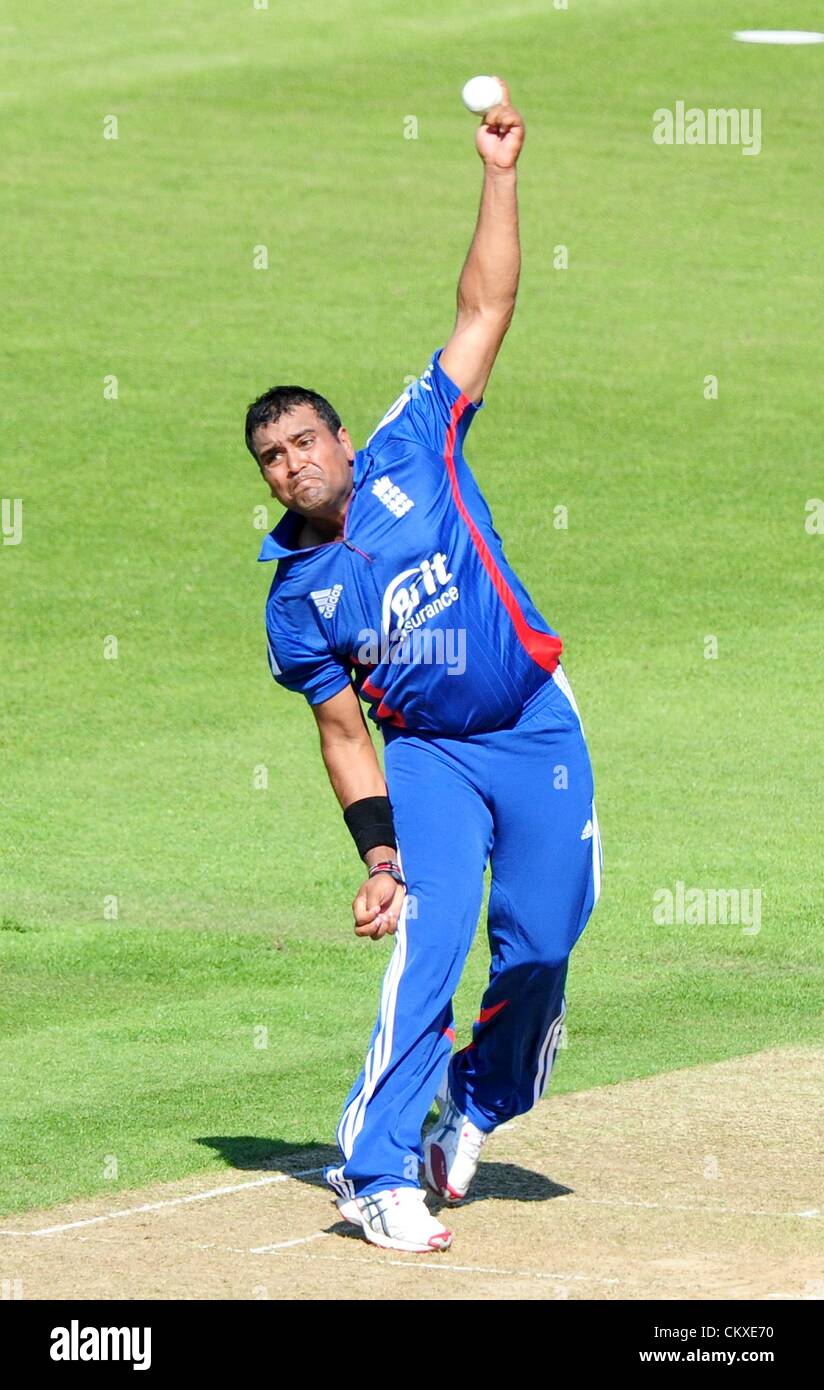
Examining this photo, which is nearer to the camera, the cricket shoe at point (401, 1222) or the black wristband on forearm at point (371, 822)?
the cricket shoe at point (401, 1222)

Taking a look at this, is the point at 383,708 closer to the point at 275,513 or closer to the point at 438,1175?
the point at 438,1175

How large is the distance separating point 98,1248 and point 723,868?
20.3 feet

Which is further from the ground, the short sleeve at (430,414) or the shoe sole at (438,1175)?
the short sleeve at (430,414)

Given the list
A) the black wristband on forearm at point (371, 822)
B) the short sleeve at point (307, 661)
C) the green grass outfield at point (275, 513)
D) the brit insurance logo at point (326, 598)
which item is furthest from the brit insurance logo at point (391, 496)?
the green grass outfield at point (275, 513)

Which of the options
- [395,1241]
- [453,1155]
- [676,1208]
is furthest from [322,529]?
[676,1208]

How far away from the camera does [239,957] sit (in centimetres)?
1060

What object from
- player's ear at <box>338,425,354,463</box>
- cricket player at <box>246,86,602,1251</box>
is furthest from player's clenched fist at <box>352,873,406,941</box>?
player's ear at <box>338,425,354,463</box>

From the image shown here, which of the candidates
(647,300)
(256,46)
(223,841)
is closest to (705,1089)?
(223,841)

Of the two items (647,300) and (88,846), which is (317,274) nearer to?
(647,300)

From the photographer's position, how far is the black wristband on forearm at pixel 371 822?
22.0 feet

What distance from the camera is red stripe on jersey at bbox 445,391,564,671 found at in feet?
22.0
